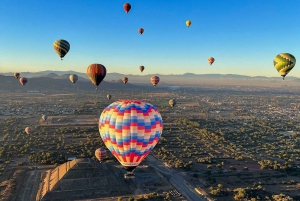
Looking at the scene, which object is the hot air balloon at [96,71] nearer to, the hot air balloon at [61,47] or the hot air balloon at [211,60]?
the hot air balloon at [61,47]

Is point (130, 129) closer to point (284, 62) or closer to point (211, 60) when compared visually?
point (284, 62)

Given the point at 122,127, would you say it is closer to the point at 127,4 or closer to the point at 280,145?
the point at 127,4

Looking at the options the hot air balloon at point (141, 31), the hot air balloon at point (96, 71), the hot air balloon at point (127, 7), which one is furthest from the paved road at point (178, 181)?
the hot air balloon at point (127, 7)

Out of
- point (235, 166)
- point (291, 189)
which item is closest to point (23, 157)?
point (235, 166)

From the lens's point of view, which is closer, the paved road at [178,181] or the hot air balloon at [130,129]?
the hot air balloon at [130,129]

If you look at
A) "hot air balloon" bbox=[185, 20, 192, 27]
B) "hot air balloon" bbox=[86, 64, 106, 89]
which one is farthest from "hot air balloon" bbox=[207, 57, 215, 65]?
"hot air balloon" bbox=[86, 64, 106, 89]

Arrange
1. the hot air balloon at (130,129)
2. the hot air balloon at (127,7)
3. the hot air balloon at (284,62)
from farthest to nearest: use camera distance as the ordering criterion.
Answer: the hot air balloon at (127,7) < the hot air balloon at (284,62) < the hot air balloon at (130,129)

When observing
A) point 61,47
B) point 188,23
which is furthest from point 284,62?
point 61,47
